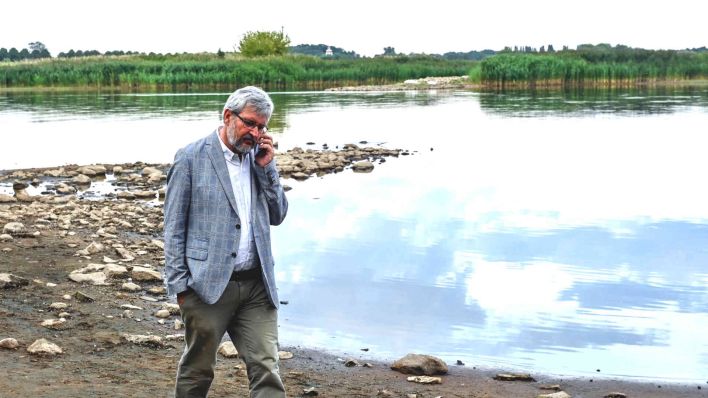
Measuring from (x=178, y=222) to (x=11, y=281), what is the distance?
535 centimetres

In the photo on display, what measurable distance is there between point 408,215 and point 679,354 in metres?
8.26

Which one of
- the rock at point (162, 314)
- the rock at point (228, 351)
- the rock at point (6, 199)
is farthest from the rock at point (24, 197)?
the rock at point (228, 351)

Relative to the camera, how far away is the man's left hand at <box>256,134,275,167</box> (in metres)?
5.44

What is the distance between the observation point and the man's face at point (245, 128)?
17.6 ft

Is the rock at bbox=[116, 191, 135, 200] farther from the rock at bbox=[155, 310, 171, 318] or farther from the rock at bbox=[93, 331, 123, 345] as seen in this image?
the rock at bbox=[93, 331, 123, 345]

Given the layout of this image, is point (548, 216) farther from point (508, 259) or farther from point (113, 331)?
point (113, 331)

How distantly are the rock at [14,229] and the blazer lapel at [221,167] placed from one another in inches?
318

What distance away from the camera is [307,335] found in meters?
9.61

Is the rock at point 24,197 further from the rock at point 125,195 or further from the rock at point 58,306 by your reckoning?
the rock at point 58,306

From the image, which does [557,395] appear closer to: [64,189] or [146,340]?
[146,340]

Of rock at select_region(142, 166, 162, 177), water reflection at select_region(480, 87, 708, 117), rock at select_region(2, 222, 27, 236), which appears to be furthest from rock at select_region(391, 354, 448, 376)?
water reflection at select_region(480, 87, 708, 117)

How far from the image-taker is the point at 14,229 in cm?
1293

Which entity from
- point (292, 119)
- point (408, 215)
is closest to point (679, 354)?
point (408, 215)

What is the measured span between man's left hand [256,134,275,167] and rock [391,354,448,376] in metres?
3.26
